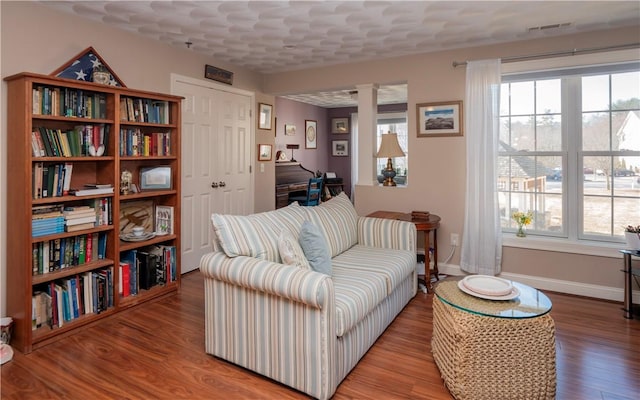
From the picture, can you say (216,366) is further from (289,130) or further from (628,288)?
(289,130)

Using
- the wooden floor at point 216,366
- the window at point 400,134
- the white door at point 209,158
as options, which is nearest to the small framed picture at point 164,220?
the white door at point 209,158

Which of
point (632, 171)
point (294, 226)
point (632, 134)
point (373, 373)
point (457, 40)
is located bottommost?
point (373, 373)

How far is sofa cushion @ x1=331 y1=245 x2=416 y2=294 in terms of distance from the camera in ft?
8.55

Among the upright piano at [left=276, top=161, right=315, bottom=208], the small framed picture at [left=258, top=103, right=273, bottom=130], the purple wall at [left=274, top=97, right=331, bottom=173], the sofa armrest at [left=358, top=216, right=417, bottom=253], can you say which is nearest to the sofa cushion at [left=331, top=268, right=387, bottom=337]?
the sofa armrest at [left=358, top=216, right=417, bottom=253]

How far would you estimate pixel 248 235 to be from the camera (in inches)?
89.1

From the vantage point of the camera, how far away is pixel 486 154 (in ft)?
11.8

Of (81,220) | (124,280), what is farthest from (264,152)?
(81,220)

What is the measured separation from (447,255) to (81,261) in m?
3.33

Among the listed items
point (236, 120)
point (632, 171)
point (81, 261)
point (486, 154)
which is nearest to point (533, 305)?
point (486, 154)

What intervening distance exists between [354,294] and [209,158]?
2.73m

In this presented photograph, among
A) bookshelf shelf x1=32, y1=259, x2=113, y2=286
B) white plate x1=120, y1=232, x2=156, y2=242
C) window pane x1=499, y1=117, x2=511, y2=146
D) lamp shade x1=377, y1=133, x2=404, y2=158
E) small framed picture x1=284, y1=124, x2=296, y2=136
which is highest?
small framed picture x1=284, y1=124, x2=296, y2=136

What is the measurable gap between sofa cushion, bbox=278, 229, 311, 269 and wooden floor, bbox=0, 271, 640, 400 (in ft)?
2.15

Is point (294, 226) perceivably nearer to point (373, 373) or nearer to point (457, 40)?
point (373, 373)

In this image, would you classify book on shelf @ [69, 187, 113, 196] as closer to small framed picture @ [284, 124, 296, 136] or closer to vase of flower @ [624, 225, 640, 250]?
vase of flower @ [624, 225, 640, 250]
